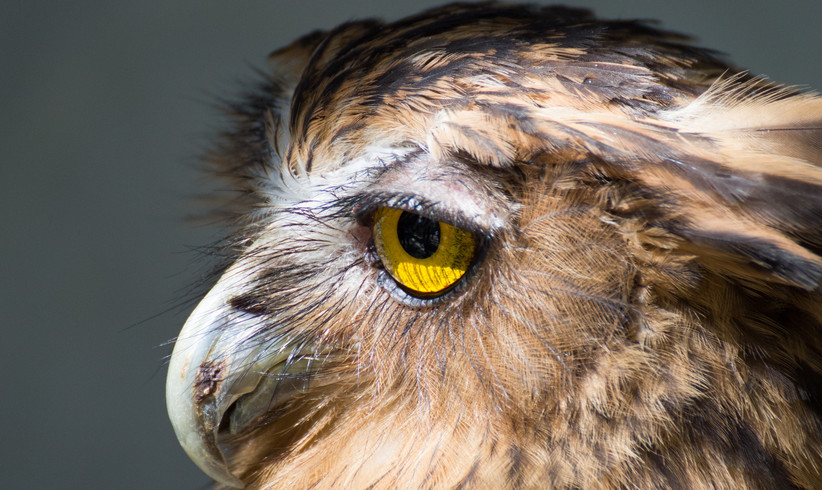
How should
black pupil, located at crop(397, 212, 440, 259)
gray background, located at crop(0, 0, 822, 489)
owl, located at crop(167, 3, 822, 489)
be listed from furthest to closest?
gray background, located at crop(0, 0, 822, 489) < black pupil, located at crop(397, 212, 440, 259) < owl, located at crop(167, 3, 822, 489)

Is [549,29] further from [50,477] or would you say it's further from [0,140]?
[50,477]

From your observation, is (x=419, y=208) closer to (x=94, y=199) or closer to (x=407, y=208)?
(x=407, y=208)

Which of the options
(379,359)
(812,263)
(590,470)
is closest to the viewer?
(812,263)

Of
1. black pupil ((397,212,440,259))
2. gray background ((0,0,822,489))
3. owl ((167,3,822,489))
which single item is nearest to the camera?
Result: owl ((167,3,822,489))

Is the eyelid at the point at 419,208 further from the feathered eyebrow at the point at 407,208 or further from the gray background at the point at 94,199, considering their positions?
the gray background at the point at 94,199

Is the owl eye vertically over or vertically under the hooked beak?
over

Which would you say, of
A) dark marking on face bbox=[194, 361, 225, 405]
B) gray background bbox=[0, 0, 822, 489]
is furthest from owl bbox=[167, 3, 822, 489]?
gray background bbox=[0, 0, 822, 489]

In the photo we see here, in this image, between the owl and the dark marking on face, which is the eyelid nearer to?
the owl

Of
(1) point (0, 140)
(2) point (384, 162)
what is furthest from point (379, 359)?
(1) point (0, 140)
